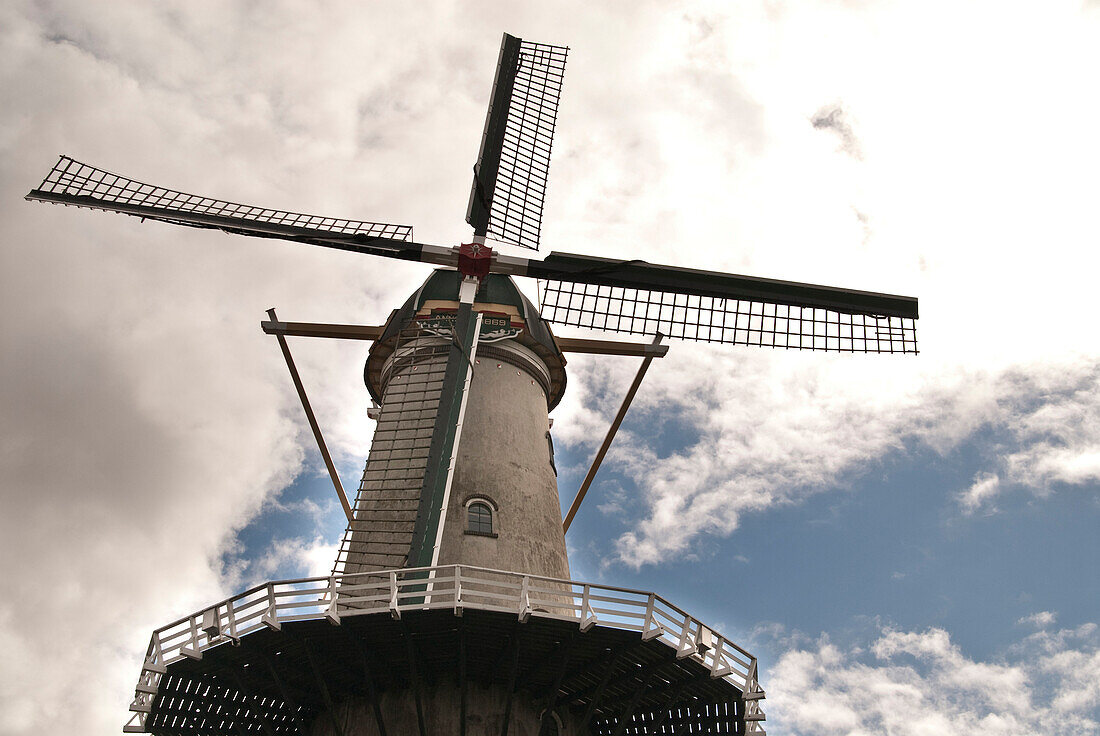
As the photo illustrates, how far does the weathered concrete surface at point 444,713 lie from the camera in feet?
44.9

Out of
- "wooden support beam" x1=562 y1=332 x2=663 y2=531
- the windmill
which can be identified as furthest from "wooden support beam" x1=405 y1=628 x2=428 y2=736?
"wooden support beam" x1=562 y1=332 x2=663 y2=531

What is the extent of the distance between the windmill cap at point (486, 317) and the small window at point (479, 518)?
380cm

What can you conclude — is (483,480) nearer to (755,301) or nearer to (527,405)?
(527,405)

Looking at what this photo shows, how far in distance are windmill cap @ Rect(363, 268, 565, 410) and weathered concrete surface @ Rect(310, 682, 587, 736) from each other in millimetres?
6862

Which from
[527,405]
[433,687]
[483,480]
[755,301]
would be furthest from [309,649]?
[755,301]

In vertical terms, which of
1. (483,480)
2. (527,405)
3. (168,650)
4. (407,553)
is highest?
(527,405)

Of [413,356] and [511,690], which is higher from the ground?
[413,356]

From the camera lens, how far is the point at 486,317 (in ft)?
61.8

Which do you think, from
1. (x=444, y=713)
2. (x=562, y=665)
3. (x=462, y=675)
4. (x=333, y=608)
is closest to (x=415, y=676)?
(x=462, y=675)

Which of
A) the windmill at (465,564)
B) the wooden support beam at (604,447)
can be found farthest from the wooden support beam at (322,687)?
the wooden support beam at (604,447)

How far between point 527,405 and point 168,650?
297 inches

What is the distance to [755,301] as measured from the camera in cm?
2036

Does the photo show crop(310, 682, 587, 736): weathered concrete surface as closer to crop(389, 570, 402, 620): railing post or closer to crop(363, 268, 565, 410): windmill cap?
crop(389, 570, 402, 620): railing post

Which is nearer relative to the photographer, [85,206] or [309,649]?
[309,649]
